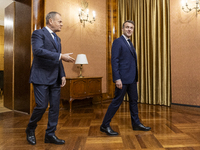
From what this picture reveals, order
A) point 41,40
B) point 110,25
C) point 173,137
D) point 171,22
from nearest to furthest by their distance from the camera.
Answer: point 41,40
point 173,137
point 171,22
point 110,25

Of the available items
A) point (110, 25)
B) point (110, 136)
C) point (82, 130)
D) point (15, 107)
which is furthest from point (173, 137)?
point (110, 25)

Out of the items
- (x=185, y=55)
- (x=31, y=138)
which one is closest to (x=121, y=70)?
(x=31, y=138)

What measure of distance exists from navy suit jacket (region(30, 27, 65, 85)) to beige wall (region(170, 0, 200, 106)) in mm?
2984

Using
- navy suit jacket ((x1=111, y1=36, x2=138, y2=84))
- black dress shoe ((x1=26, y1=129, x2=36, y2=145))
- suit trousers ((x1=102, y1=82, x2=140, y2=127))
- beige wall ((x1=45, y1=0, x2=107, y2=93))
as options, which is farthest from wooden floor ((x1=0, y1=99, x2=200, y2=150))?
beige wall ((x1=45, y1=0, x2=107, y2=93))

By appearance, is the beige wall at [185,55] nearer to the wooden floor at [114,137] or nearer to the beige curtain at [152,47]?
the beige curtain at [152,47]

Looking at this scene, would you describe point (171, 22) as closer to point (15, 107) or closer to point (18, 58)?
point (18, 58)

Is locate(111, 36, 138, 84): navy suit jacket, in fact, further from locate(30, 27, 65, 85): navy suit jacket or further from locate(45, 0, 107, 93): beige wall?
locate(45, 0, 107, 93): beige wall

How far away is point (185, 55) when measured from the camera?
3.76m

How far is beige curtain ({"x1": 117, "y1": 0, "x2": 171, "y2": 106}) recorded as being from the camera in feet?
13.4

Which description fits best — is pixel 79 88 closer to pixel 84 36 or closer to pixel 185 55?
pixel 84 36

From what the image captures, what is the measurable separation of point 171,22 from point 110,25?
1663mm

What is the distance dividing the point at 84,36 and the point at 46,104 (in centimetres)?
290

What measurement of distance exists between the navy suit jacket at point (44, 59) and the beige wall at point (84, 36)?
6.99ft

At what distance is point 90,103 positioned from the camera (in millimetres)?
4430
